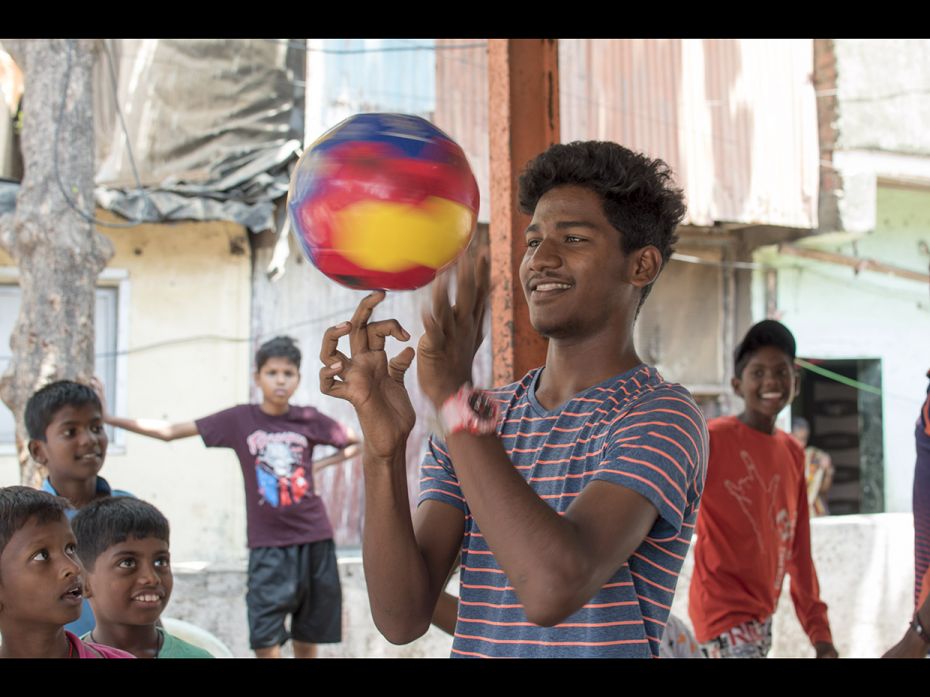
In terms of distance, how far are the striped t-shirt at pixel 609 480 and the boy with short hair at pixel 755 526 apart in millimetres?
2133

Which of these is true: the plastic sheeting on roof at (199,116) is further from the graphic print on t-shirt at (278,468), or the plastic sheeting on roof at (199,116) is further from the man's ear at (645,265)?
the man's ear at (645,265)

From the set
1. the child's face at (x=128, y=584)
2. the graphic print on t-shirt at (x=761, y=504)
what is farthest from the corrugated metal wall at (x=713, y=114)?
the child's face at (x=128, y=584)

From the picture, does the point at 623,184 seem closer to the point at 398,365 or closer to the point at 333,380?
the point at 398,365

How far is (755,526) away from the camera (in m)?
3.80

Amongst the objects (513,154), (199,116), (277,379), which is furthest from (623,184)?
(199,116)

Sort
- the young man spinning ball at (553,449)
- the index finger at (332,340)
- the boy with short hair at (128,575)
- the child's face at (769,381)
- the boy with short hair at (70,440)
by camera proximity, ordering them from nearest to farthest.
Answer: the young man spinning ball at (553,449) < the index finger at (332,340) < the boy with short hair at (128,575) < the boy with short hair at (70,440) < the child's face at (769,381)

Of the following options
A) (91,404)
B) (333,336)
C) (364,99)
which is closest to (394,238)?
(333,336)

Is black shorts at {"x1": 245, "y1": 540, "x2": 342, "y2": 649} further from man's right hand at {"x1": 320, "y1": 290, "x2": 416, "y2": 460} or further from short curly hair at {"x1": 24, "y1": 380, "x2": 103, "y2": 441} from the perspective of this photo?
man's right hand at {"x1": 320, "y1": 290, "x2": 416, "y2": 460}

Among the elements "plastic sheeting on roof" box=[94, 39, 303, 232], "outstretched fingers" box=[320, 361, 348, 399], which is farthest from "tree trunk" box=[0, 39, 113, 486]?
"outstretched fingers" box=[320, 361, 348, 399]

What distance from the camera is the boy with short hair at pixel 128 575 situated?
9.35ft

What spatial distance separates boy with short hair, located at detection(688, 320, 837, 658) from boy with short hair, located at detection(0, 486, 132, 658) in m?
2.20

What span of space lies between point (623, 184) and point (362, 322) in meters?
0.54
